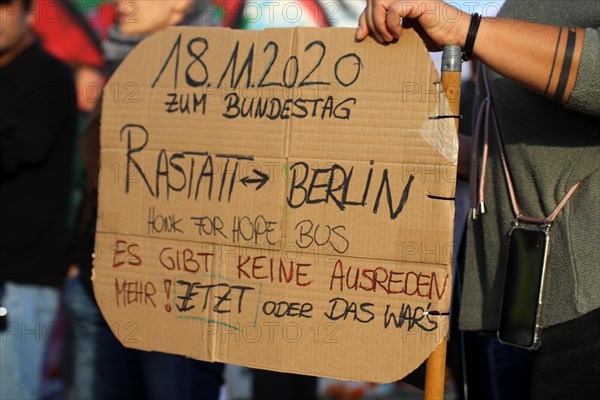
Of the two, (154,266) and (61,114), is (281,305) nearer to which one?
(154,266)

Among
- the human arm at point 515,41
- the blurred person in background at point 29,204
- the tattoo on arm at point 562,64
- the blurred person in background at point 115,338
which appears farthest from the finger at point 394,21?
the blurred person in background at point 29,204

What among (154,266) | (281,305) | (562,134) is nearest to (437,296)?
(281,305)

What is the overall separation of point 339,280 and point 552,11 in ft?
2.33

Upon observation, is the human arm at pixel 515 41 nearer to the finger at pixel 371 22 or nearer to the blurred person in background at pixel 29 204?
the finger at pixel 371 22

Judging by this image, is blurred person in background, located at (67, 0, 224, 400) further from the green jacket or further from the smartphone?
the smartphone

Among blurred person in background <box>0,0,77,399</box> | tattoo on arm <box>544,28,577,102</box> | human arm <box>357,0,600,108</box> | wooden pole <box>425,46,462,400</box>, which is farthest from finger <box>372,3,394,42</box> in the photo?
blurred person in background <box>0,0,77,399</box>

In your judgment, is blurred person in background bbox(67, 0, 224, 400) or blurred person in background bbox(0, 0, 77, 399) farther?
blurred person in background bbox(0, 0, 77, 399)

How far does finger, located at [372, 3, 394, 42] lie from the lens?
64.4 inches

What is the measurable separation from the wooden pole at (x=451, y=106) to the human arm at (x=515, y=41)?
0.10 feet

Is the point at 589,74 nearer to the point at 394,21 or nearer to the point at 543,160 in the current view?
the point at 543,160

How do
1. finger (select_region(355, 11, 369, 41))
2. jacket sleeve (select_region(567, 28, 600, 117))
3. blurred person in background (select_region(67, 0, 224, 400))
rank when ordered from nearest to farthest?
jacket sleeve (select_region(567, 28, 600, 117)) < finger (select_region(355, 11, 369, 41)) < blurred person in background (select_region(67, 0, 224, 400))

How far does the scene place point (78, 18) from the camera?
4.11 m

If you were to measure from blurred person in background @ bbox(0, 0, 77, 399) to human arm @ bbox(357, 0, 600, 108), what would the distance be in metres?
1.59

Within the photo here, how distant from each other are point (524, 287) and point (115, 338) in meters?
1.45
